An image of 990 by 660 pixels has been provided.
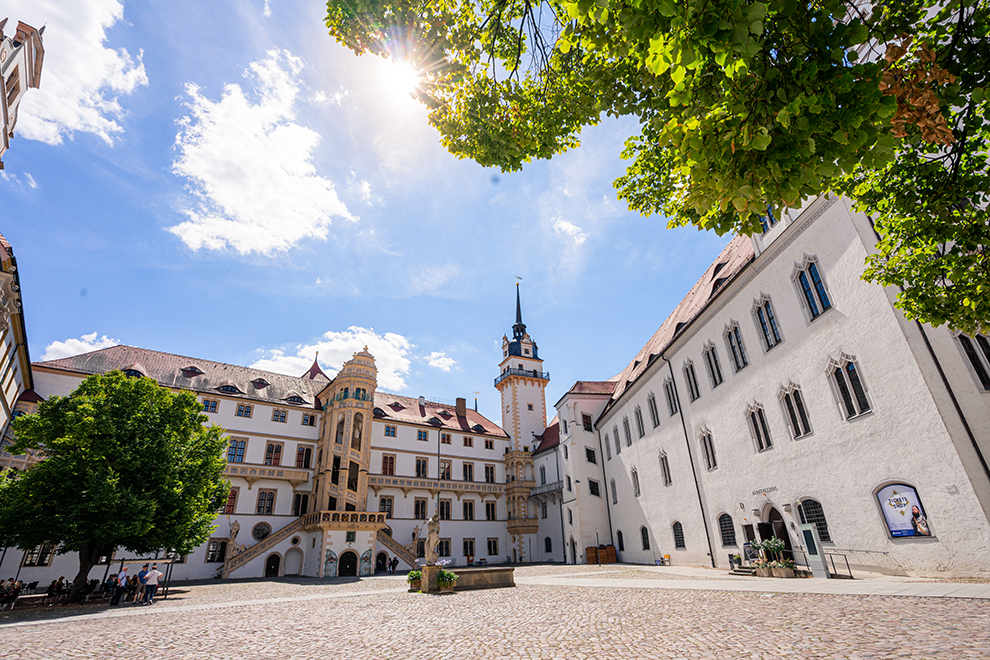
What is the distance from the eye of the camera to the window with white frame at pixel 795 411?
1767cm

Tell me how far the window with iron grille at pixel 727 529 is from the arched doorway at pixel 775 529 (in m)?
2.04

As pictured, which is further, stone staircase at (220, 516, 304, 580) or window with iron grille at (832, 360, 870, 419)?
stone staircase at (220, 516, 304, 580)

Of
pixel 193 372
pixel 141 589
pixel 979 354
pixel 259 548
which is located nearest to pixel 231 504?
pixel 259 548

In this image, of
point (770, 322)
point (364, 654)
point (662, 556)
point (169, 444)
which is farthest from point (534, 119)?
point (662, 556)

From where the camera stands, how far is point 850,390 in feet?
51.2

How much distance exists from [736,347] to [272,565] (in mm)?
34994

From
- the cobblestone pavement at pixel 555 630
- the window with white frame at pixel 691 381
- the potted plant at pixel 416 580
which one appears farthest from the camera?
the window with white frame at pixel 691 381

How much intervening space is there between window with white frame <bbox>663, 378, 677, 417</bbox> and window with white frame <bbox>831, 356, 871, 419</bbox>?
37.9 ft

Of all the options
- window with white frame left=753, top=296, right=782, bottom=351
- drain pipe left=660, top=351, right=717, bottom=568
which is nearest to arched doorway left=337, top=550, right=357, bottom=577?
drain pipe left=660, top=351, right=717, bottom=568

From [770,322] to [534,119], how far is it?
16.3m

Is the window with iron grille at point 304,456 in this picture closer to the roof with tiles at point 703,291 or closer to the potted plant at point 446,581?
the potted plant at point 446,581

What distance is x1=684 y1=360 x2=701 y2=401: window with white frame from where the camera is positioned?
25.4 m

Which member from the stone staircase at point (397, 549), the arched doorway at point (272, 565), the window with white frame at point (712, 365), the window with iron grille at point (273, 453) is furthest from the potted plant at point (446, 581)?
the window with iron grille at point (273, 453)

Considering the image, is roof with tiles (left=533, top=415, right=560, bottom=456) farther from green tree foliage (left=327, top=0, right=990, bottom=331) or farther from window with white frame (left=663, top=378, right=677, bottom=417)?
green tree foliage (left=327, top=0, right=990, bottom=331)
